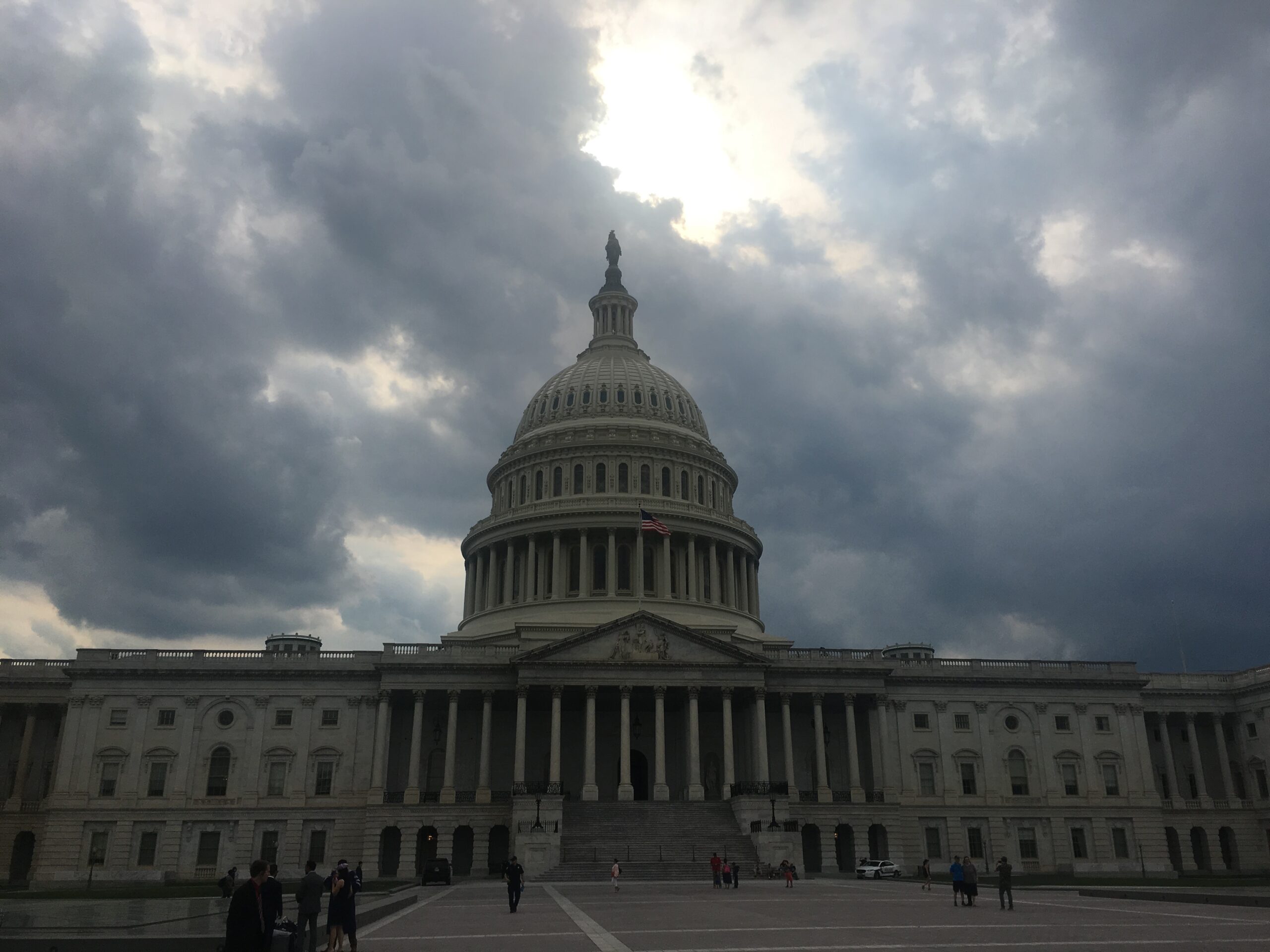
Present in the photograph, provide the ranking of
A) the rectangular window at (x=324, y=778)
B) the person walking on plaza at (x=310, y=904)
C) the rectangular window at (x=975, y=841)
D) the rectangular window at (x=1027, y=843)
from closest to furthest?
the person walking on plaza at (x=310, y=904) → the rectangular window at (x=324, y=778) → the rectangular window at (x=975, y=841) → the rectangular window at (x=1027, y=843)

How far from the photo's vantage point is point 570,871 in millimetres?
55312

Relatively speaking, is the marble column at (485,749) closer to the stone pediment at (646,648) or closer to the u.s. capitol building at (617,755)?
the u.s. capitol building at (617,755)

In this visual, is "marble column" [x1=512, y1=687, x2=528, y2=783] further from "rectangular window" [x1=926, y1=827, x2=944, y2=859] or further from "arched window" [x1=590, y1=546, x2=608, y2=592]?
"rectangular window" [x1=926, y1=827, x2=944, y2=859]

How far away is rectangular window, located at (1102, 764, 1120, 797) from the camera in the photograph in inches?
2988

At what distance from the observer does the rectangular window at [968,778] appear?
245 feet

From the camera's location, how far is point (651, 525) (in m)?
80.6

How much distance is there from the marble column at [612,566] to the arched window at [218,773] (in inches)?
1233

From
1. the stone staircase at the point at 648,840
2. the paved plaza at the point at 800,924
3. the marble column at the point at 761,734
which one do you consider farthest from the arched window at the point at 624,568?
the paved plaza at the point at 800,924

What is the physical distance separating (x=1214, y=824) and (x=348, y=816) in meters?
64.4

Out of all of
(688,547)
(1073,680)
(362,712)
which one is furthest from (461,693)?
(1073,680)

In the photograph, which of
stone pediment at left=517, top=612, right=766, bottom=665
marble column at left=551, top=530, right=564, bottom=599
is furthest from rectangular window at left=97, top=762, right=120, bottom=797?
marble column at left=551, top=530, right=564, bottom=599

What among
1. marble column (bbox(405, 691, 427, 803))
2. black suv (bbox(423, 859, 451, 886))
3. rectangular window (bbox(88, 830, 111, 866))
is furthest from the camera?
marble column (bbox(405, 691, 427, 803))

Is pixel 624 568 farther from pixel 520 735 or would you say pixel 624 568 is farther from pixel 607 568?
pixel 520 735

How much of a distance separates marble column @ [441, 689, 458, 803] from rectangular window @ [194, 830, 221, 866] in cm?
1490
